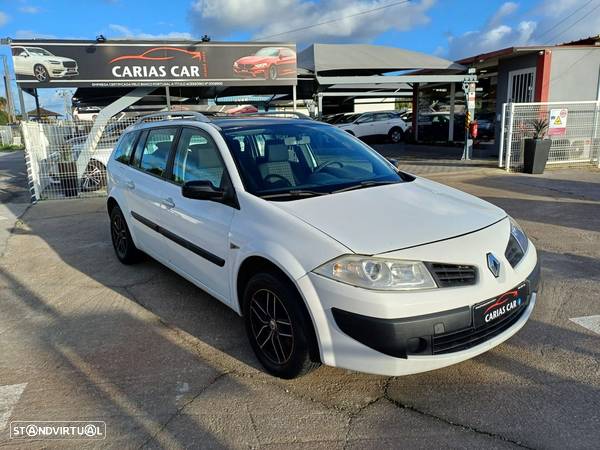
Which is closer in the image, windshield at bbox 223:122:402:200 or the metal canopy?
windshield at bbox 223:122:402:200

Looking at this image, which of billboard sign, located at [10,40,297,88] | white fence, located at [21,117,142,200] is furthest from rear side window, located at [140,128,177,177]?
billboard sign, located at [10,40,297,88]

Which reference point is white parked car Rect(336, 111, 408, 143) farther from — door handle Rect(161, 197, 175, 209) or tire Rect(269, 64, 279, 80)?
door handle Rect(161, 197, 175, 209)

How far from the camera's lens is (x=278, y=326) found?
3020 millimetres

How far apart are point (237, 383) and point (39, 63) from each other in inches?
441

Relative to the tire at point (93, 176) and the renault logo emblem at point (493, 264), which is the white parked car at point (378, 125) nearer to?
the tire at point (93, 176)

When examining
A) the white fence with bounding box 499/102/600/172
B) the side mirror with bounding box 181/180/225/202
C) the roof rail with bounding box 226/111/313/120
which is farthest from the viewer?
the white fence with bounding box 499/102/600/172

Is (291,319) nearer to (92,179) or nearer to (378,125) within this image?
(92,179)

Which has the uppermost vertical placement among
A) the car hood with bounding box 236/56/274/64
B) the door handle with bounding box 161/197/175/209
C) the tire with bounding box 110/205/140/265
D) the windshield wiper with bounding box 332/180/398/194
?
the car hood with bounding box 236/56/274/64

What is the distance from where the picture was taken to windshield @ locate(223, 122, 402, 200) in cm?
345

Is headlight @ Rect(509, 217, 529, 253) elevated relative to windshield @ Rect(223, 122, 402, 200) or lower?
lower

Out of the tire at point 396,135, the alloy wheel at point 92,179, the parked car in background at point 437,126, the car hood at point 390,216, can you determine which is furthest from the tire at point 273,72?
the tire at point 396,135

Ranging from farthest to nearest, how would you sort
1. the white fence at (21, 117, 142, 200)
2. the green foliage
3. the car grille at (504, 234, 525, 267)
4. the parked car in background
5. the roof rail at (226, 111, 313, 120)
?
the parked car in background, the green foliage, the white fence at (21, 117, 142, 200), the roof rail at (226, 111, 313, 120), the car grille at (504, 234, 525, 267)

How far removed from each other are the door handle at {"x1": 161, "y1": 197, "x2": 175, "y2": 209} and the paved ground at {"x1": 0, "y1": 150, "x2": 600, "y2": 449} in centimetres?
95
